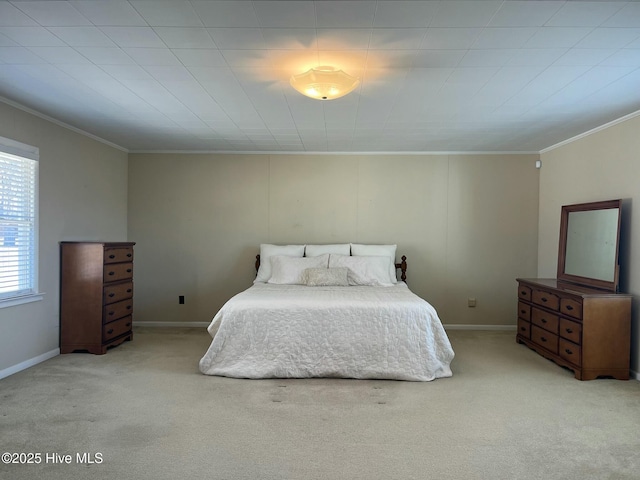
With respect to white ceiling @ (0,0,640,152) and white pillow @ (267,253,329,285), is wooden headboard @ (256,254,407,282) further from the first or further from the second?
white ceiling @ (0,0,640,152)

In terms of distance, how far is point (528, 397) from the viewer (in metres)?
3.05

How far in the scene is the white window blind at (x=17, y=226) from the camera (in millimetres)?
3355

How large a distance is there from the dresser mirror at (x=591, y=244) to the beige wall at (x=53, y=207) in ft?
17.8

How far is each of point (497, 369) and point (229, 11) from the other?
3.64 meters

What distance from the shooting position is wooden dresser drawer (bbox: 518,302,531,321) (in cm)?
438

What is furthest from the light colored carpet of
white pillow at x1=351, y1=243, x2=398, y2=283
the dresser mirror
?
white pillow at x1=351, y1=243, x2=398, y2=283

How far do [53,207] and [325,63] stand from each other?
318 centimetres

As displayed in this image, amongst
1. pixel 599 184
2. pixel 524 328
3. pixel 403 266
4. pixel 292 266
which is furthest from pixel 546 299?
pixel 292 266

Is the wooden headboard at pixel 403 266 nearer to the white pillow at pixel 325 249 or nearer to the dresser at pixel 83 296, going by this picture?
the white pillow at pixel 325 249

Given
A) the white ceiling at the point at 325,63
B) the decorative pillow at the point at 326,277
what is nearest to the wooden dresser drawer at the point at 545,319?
the white ceiling at the point at 325,63

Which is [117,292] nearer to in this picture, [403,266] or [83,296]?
[83,296]

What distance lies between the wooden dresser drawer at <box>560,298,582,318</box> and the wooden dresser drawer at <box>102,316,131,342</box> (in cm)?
461

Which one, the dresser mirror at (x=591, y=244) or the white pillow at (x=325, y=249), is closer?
the dresser mirror at (x=591, y=244)

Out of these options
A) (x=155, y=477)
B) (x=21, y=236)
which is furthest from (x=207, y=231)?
(x=155, y=477)
